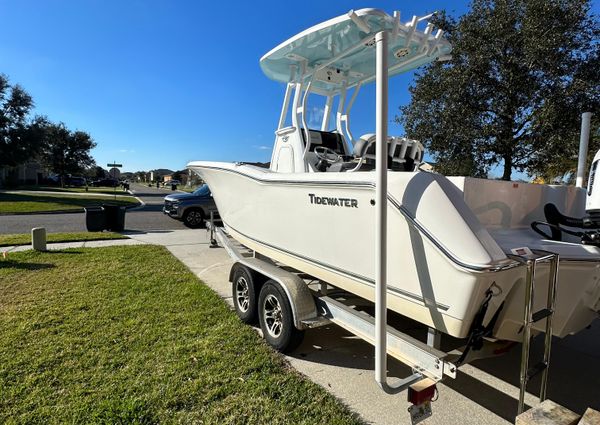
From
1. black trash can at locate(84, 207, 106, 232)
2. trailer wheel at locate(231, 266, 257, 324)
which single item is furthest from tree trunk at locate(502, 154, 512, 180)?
Answer: black trash can at locate(84, 207, 106, 232)

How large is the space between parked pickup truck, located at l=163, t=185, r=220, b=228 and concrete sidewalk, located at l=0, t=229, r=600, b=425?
31.8 feet

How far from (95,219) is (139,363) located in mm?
9124

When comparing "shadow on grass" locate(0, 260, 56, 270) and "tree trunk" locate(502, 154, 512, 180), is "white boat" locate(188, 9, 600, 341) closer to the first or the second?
"shadow on grass" locate(0, 260, 56, 270)

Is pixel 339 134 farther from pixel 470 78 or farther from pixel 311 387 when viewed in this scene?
pixel 470 78

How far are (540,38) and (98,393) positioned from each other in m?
12.7

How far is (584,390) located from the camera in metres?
3.04

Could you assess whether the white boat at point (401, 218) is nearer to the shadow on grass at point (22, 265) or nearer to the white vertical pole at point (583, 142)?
the white vertical pole at point (583, 142)

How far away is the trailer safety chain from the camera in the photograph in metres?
2.08

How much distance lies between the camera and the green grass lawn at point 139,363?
2637mm

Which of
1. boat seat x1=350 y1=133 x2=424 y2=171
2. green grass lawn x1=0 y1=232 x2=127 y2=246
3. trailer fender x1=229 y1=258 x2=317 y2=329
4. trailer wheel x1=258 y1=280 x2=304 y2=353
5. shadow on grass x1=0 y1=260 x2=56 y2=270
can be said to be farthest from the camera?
green grass lawn x1=0 y1=232 x2=127 y2=246

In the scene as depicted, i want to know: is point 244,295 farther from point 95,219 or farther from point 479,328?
point 95,219

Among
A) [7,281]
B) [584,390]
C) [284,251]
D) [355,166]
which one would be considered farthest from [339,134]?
[7,281]

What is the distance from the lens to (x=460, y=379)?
3193mm

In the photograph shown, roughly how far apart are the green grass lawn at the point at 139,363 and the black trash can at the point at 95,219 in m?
5.72
